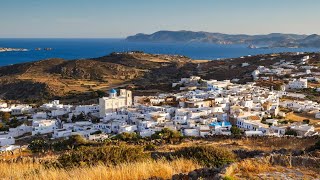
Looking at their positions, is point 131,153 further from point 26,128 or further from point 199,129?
point 26,128

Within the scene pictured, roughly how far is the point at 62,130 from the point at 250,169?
21.4 metres

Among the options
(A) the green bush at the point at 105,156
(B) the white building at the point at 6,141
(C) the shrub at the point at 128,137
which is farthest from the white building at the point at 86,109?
(A) the green bush at the point at 105,156

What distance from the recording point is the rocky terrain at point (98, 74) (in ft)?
178

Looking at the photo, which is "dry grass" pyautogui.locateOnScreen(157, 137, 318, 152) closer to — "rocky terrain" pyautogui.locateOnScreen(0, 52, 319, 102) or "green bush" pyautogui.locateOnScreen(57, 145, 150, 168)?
"green bush" pyautogui.locateOnScreen(57, 145, 150, 168)

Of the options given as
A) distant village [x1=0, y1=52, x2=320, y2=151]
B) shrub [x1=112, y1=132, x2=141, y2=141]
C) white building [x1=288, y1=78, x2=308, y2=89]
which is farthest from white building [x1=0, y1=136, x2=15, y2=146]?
white building [x1=288, y1=78, x2=308, y2=89]

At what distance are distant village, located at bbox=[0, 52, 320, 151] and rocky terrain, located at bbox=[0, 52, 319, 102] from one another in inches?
554

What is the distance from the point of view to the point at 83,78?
223ft

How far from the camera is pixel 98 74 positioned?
229 ft

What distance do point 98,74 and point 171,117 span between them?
1728 inches

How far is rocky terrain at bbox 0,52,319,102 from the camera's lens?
54219mm

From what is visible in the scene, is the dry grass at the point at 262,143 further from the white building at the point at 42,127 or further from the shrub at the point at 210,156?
the white building at the point at 42,127

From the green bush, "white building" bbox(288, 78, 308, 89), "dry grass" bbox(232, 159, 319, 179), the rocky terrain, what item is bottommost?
the rocky terrain

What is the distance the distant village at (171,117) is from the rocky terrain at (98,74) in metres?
14.1

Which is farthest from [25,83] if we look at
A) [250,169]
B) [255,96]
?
[250,169]
